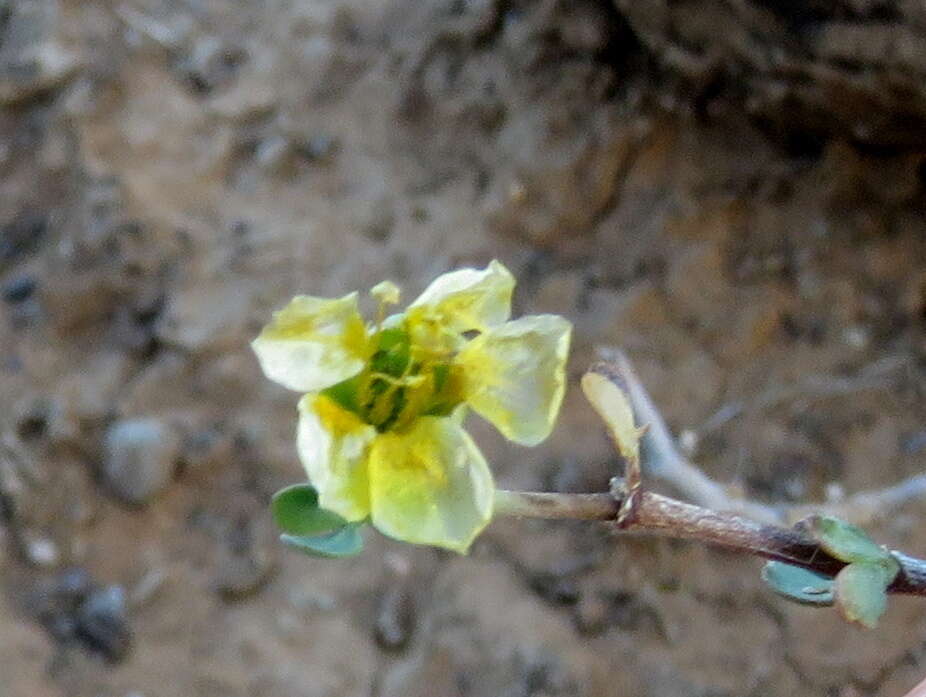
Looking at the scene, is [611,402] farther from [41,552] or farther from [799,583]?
[41,552]

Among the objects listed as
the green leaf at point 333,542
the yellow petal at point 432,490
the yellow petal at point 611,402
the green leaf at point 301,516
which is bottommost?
the green leaf at point 333,542

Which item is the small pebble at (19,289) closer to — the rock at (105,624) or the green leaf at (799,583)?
the rock at (105,624)

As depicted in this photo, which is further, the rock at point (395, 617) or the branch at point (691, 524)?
the rock at point (395, 617)

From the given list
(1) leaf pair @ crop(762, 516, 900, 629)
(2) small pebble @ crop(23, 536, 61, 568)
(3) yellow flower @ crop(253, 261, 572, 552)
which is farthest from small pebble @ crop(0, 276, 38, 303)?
(1) leaf pair @ crop(762, 516, 900, 629)

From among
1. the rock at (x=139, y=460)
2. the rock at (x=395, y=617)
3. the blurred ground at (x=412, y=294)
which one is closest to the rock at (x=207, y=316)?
the blurred ground at (x=412, y=294)

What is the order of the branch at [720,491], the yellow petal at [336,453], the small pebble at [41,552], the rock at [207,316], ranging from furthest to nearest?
1. the rock at [207,316]
2. the small pebble at [41,552]
3. the branch at [720,491]
4. the yellow petal at [336,453]

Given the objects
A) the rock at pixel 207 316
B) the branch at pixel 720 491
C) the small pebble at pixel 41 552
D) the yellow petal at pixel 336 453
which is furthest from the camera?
the rock at pixel 207 316

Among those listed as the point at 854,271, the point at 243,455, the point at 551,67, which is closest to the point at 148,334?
the point at 243,455

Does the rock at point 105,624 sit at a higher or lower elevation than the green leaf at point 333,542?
lower

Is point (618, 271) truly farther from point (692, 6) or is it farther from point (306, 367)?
point (306, 367)
